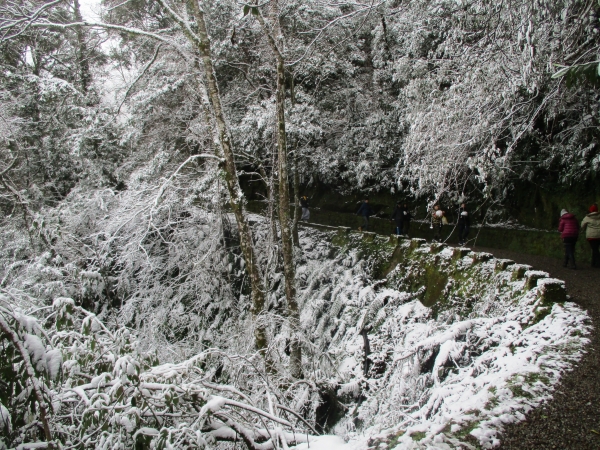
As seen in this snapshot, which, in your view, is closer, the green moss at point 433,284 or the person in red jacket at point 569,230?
the green moss at point 433,284

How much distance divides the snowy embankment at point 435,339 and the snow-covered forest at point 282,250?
4 cm

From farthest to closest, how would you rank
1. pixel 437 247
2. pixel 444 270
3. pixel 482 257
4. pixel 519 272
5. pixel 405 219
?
pixel 405 219 → pixel 437 247 → pixel 444 270 → pixel 482 257 → pixel 519 272

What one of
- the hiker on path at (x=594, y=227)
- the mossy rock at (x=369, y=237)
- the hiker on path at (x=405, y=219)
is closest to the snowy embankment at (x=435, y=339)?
the mossy rock at (x=369, y=237)

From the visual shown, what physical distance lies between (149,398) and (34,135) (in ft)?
55.2

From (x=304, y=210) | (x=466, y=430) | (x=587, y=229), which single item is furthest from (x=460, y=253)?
(x=304, y=210)

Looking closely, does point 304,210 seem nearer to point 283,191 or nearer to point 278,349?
point 283,191

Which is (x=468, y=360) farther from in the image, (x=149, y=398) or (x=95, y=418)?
(x=95, y=418)

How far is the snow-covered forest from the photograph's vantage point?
102 inches

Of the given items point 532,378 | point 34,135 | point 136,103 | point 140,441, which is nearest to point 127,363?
point 140,441

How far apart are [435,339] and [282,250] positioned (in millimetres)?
3763

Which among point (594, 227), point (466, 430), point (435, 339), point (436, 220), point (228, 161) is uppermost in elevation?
point (228, 161)

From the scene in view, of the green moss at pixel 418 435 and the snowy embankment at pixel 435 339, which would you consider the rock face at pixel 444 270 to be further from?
the green moss at pixel 418 435

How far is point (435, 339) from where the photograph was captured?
5152mm

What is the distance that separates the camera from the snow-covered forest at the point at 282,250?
8.50 ft
